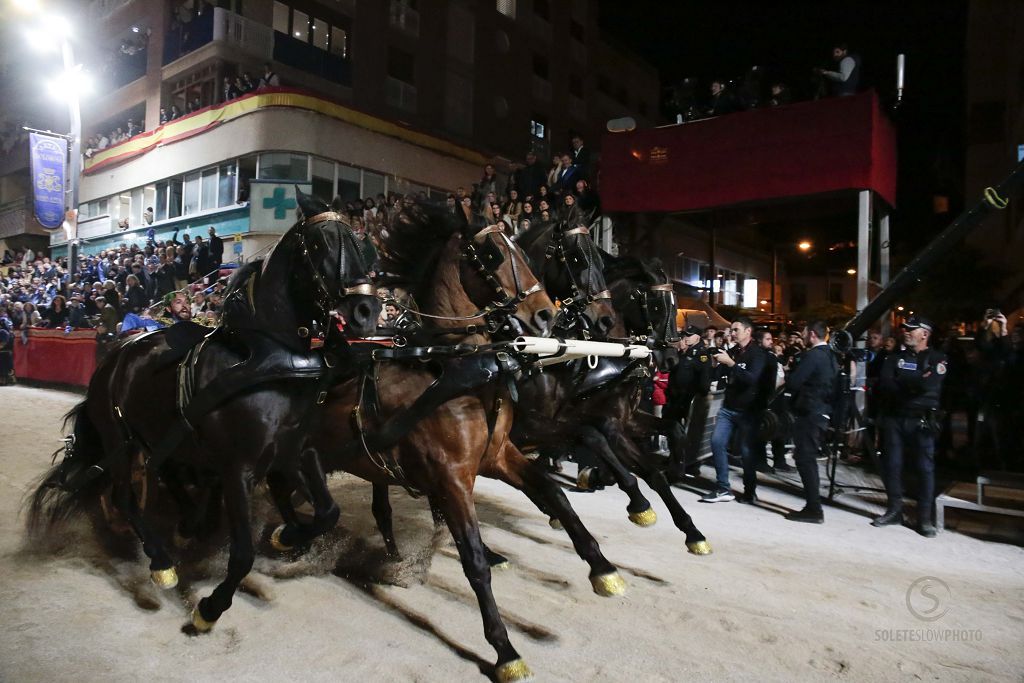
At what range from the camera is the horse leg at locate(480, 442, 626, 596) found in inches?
153

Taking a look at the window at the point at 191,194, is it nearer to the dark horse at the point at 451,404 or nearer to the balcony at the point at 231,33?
the balcony at the point at 231,33

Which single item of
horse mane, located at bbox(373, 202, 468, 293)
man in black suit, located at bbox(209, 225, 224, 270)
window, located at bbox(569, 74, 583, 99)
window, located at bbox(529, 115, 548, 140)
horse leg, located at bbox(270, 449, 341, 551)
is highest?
window, located at bbox(569, 74, 583, 99)

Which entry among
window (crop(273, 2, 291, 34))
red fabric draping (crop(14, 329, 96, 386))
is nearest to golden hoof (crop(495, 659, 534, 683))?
red fabric draping (crop(14, 329, 96, 386))

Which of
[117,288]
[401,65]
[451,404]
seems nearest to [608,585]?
[451,404]

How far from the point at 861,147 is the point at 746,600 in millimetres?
9019

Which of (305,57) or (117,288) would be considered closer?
(117,288)

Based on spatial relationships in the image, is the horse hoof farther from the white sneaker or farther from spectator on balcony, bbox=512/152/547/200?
spectator on balcony, bbox=512/152/547/200

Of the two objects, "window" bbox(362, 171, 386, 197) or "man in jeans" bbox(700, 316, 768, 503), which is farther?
"window" bbox(362, 171, 386, 197)

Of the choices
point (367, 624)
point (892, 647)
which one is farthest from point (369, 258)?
point (892, 647)

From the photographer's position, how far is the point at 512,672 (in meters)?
3.14

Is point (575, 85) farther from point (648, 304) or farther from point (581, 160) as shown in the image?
point (648, 304)

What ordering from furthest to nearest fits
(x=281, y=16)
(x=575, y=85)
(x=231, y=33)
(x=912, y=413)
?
(x=575, y=85), (x=281, y=16), (x=231, y=33), (x=912, y=413)

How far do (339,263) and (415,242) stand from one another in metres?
0.83

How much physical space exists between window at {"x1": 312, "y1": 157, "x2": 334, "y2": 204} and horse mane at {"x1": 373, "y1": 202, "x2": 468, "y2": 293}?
16.5m
